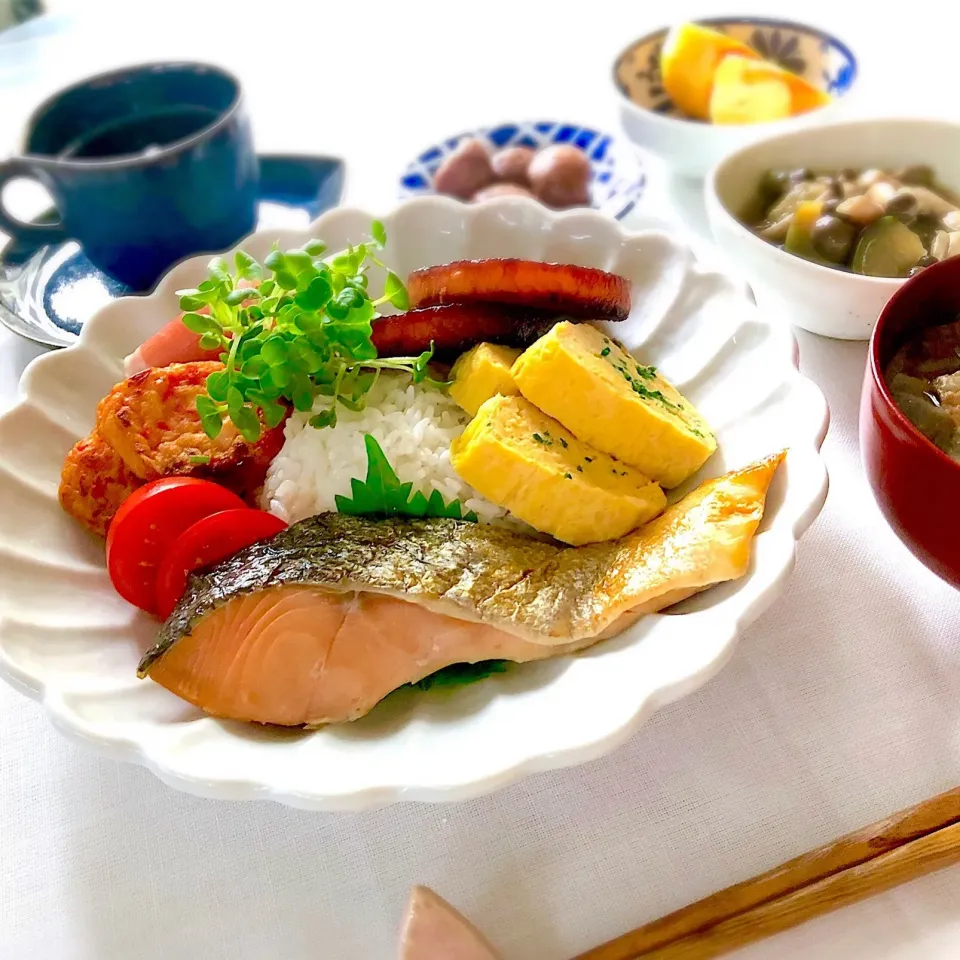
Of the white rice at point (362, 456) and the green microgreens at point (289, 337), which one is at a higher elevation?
the green microgreens at point (289, 337)

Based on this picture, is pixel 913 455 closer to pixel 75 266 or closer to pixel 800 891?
pixel 800 891

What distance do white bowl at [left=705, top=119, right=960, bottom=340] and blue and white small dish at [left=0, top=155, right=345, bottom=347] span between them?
2.96ft

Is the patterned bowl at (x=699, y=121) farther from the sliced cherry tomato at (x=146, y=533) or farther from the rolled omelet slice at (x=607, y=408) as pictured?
the sliced cherry tomato at (x=146, y=533)

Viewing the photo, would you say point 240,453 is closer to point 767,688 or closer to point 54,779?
point 54,779

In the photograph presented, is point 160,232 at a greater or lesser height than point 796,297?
greater

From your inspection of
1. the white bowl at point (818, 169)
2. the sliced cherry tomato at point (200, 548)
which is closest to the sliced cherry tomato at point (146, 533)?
the sliced cherry tomato at point (200, 548)

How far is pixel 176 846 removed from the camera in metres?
1.20

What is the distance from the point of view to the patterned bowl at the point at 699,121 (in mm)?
2111

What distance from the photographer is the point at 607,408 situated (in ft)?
4.53

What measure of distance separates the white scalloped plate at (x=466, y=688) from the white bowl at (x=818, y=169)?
0.15 metres

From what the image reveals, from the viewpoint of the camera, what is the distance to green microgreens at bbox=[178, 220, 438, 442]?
145 centimetres

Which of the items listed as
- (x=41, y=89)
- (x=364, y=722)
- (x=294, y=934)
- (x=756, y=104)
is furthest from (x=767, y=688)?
(x=41, y=89)

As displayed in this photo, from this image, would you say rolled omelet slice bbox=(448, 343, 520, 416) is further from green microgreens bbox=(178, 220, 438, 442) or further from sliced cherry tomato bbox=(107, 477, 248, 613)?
sliced cherry tomato bbox=(107, 477, 248, 613)

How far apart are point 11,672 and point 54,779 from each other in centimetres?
25
